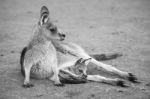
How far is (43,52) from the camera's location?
474 cm

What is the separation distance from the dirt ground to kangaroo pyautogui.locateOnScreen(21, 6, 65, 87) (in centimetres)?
20

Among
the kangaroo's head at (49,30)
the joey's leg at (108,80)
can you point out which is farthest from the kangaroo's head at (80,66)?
the kangaroo's head at (49,30)

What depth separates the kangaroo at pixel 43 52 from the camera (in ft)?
15.3

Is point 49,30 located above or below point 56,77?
above

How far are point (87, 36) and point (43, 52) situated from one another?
3520 millimetres

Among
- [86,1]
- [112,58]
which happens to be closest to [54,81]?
[112,58]

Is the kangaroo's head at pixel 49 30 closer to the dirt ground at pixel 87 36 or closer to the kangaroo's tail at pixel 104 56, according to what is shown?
the dirt ground at pixel 87 36

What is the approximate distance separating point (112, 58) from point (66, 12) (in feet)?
19.1

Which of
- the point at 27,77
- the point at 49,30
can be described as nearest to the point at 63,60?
the point at 49,30

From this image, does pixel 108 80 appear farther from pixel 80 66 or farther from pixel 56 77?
pixel 56 77

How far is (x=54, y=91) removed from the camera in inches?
172

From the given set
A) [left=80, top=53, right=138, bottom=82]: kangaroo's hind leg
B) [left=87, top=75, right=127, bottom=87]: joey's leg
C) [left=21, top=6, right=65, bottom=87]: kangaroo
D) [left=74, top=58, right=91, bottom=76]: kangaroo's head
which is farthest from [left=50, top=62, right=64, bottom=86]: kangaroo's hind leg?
[left=80, top=53, right=138, bottom=82]: kangaroo's hind leg

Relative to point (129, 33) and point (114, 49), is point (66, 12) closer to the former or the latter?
point (129, 33)

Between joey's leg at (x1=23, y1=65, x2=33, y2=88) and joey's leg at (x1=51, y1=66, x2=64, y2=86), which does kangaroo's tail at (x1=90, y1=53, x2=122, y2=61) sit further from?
joey's leg at (x1=23, y1=65, x2=33, y2=88)
